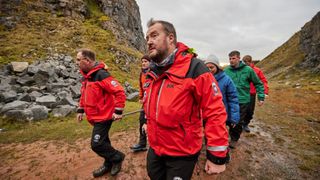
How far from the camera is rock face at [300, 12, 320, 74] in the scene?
124 feet

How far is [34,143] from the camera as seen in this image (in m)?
7.18

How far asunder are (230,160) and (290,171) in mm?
1481

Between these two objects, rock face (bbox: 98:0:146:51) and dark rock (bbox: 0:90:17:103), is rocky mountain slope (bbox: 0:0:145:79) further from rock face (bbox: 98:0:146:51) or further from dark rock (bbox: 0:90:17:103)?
dark rock (bbox: 0:90:17:103)

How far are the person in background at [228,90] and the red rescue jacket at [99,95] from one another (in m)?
2.42

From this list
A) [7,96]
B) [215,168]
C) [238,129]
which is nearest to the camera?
[215,168]

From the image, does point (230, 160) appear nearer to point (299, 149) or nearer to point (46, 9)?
point (299, 149)

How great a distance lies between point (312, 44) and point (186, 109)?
5552cm

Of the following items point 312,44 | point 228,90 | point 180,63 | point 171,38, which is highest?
point 312,44

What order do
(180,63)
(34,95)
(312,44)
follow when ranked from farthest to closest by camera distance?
1. (312,44)
2. (34,95)
3. (180,63)

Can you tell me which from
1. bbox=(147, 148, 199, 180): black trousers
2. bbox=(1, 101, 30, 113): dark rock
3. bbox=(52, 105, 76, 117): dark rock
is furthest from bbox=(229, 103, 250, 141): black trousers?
bbox=(1, 101, 30, 113): dark rock

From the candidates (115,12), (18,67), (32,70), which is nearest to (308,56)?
(115,12)

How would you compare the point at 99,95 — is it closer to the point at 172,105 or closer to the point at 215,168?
the point at 172,105

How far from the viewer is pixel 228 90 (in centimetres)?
498

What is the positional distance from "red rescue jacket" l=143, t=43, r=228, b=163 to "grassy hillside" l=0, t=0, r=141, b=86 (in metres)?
16.3
